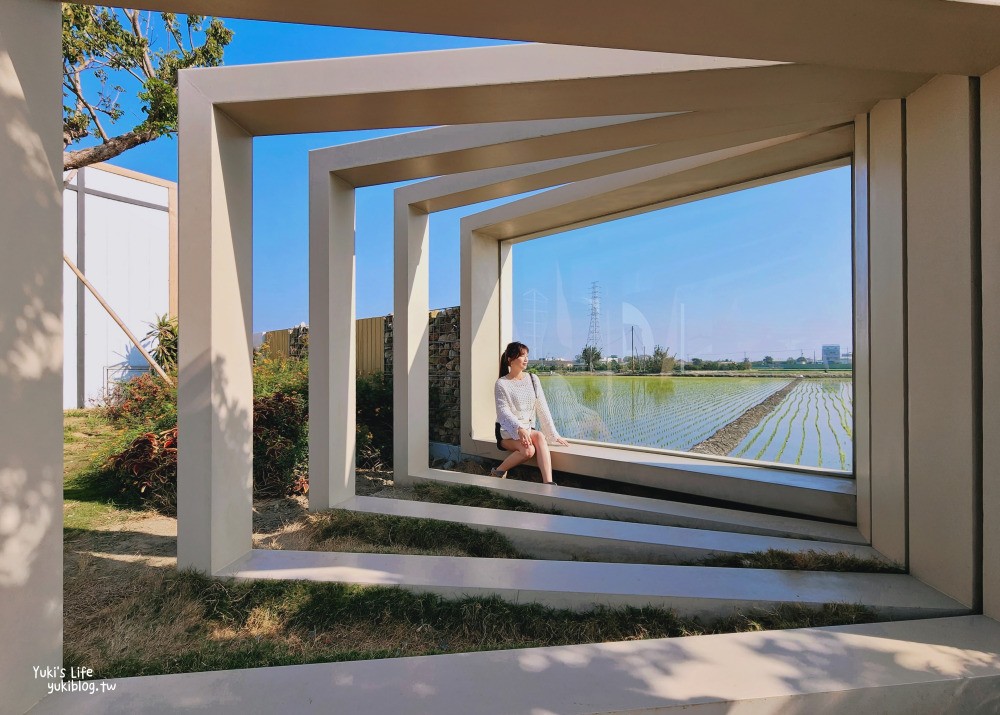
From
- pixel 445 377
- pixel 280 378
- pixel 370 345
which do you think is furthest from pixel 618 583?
pixel 370 345

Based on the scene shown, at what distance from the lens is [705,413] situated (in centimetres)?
561

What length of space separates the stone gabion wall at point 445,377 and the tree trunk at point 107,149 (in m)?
4.34

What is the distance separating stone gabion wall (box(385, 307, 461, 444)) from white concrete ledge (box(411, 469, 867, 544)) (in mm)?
1993

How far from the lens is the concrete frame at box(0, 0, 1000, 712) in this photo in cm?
205

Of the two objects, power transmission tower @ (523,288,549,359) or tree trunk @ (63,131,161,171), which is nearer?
tree trunk @ (63,131,161,171)

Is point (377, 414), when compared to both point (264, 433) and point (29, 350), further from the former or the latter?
point (29, 350)

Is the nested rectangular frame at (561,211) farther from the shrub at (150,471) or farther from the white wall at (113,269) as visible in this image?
the white wall at (113,269)

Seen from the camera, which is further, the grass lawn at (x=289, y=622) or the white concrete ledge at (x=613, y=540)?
the white concrete ledge at (x=613, y=540)

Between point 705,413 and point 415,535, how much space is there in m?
3.33

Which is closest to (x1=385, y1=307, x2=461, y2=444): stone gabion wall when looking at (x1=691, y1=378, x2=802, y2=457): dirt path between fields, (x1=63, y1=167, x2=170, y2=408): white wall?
(x1=691, y1=378, x2=802, y2=457): dirt path between fields

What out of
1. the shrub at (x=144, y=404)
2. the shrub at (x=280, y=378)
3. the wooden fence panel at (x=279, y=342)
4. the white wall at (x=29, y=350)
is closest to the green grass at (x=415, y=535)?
the white wall at (x=29, y=350)

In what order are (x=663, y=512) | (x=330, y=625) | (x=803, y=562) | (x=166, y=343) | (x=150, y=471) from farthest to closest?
(x=166, y=343) → (x=150, y=471) → (x=663, y=512) → (x=803, y=562) → (x=330, y=625)

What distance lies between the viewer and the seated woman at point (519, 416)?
19.2 feet

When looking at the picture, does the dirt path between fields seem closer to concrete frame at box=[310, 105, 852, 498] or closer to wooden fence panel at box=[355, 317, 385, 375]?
concrete frame at box=[310, 105, 852, 498]
